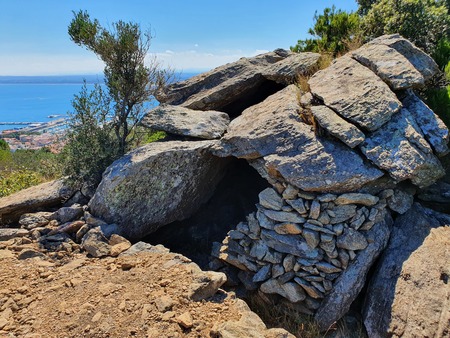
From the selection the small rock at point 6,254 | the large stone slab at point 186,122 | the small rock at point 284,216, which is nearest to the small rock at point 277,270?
the small rock at point 284,216

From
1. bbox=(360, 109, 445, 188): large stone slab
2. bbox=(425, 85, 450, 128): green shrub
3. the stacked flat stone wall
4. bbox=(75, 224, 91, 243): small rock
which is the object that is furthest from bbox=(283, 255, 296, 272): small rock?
bbox=(425, 85, 450, 128): green shrub

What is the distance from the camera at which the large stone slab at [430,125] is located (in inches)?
229

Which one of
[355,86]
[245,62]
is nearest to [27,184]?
[245,62]

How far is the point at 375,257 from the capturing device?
18.2 ft

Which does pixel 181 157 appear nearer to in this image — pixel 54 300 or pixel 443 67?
pixel 54 300

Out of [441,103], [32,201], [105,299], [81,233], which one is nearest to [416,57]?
[441,103]

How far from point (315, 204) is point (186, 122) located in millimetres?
3714

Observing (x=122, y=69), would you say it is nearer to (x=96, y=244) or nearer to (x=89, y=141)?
(x=89, y=141)

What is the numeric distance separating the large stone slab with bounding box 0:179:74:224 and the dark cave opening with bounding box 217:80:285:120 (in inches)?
194

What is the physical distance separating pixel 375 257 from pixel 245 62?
6.40m

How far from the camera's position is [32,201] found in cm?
673

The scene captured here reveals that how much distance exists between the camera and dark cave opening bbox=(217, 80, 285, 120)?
9461mm

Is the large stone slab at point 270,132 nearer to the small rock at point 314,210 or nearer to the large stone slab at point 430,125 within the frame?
the small rock at point 314,210

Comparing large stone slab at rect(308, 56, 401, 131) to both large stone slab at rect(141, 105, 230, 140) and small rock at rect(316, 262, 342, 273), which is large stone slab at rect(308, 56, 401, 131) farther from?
small rock at rect(316, 262, 342, 273)
